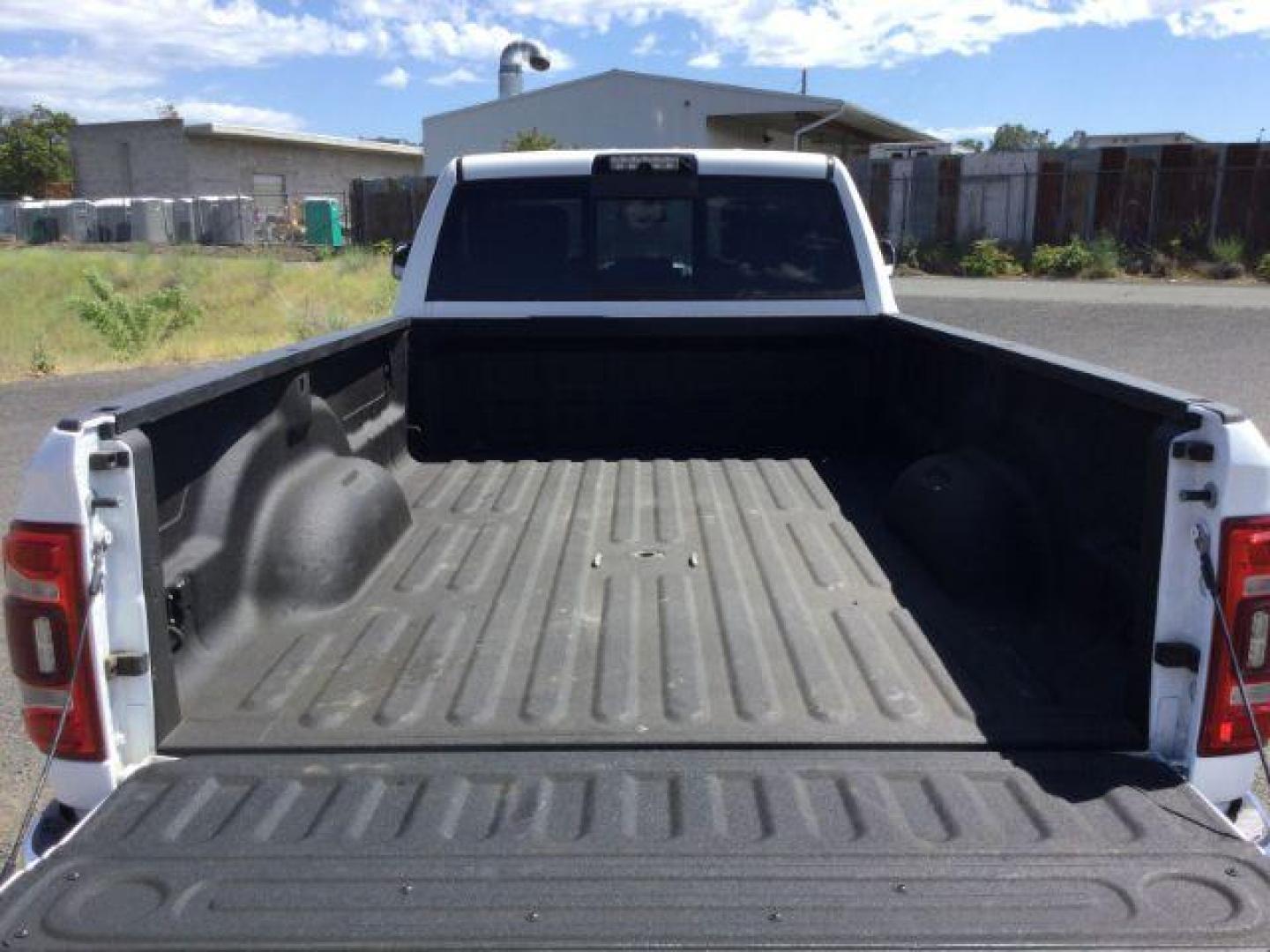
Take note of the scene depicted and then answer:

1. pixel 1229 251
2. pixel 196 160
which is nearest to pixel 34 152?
pixel 196 160

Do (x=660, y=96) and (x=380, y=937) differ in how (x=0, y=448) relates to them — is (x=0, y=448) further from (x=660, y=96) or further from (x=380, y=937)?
(x=660, y=96)

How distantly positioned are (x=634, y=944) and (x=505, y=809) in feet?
1.39

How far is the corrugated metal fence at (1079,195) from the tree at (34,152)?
1928 inches

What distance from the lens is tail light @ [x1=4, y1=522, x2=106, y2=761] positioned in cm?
200

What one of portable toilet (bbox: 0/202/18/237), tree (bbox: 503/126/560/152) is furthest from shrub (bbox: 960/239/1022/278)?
portable toilet (bbox: 0/202/18/237)

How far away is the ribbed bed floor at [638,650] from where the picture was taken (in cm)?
228

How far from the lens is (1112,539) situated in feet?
8.29

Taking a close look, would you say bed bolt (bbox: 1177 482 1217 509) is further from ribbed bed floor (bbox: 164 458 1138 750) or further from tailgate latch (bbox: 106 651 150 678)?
tailgate latch (bbox: 106 651 150 678)

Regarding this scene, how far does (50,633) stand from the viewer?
2041 millimetres

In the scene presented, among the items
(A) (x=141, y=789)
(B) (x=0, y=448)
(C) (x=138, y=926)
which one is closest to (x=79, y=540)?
(A) (x=141, y=789)

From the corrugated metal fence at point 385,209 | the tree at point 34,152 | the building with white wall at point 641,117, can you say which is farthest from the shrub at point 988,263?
the tree at point 34,152

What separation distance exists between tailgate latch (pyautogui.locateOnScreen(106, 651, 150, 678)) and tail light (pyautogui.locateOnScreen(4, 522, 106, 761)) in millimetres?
42

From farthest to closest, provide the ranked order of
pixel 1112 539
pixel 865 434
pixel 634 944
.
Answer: pixel 865 434 < pixel 1112 539 < pixel 634 944

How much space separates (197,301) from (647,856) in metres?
26.2
